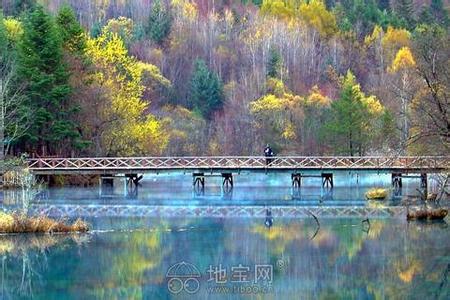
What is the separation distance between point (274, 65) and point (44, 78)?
33468mm

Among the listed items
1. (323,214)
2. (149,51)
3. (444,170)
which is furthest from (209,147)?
(323,214)

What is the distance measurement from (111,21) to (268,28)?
14289 millimetres

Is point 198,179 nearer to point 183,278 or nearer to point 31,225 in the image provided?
point 31,225

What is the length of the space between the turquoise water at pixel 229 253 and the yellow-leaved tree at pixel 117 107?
12.1 metres

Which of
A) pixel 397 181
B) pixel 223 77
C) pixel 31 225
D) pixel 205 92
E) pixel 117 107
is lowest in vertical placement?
pixel 31 225

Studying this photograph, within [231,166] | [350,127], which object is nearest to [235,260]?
[231,166]

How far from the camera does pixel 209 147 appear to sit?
6731 centimetres

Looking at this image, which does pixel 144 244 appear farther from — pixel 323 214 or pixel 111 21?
pixel 111 21

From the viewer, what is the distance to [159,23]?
268ft

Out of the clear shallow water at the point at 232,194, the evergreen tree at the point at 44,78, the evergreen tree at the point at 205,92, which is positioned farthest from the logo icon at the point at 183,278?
the evergreen tree at the point at 205,92

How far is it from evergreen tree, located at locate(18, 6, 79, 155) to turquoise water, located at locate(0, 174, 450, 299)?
8.94 m

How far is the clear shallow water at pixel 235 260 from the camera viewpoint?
19.1 m

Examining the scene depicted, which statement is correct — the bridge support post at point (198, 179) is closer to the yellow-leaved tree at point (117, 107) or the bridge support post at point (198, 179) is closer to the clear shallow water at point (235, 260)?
the yellow-leaved tree at point (117, 107)

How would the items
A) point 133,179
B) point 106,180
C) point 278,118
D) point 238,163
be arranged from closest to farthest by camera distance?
point 238,163 → point 133,179 → point 106,180 → point 278,118
